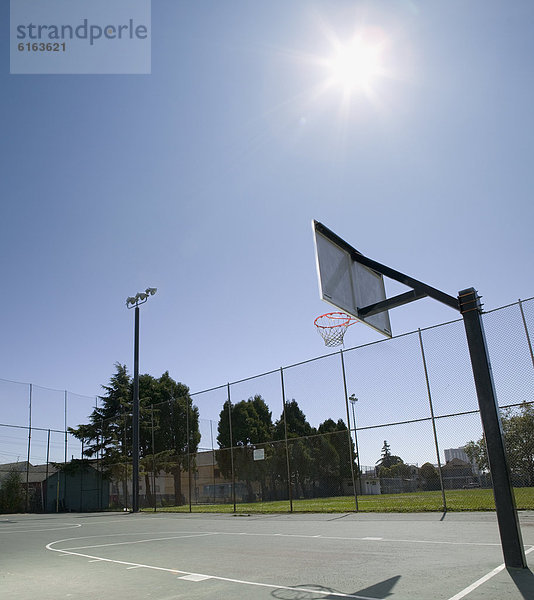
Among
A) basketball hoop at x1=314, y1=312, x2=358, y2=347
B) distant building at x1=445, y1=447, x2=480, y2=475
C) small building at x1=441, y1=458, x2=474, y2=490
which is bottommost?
small building at x1=441, y1=458, x2=474, y2=490

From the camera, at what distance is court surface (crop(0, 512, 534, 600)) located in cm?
489

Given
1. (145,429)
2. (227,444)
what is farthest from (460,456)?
(227,444)

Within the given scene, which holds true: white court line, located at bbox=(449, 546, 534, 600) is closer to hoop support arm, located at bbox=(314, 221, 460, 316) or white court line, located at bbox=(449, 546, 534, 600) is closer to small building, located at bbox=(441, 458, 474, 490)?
hoop support arm, located at bbox=(314, 221, 460, 316)

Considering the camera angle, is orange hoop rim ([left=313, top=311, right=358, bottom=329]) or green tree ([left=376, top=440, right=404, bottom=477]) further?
green tree ([left=376, top=440, right=404, bottom=477])

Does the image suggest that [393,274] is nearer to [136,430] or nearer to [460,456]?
[460,456]

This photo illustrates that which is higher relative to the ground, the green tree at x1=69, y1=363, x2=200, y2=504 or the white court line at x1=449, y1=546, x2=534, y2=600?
the green tree at x1=69, y1=363, x2=200, y2=504

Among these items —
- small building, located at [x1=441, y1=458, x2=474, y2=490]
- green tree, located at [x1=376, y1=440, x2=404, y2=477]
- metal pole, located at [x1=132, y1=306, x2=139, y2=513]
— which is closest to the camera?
small building, located at [x1=441, y1=458, x2=474, y2=490]

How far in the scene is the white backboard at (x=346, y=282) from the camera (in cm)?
692

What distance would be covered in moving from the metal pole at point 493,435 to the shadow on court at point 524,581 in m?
0.20

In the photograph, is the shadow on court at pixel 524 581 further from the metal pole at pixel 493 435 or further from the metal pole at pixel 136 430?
the metal pole at pixel 136 430

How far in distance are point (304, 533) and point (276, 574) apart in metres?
4.98

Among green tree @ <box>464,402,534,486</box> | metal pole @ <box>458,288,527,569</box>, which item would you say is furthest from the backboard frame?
green tree @ <box>464,402,534,486</box>

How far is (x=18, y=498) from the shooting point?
2877cm

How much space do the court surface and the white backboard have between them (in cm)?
327
